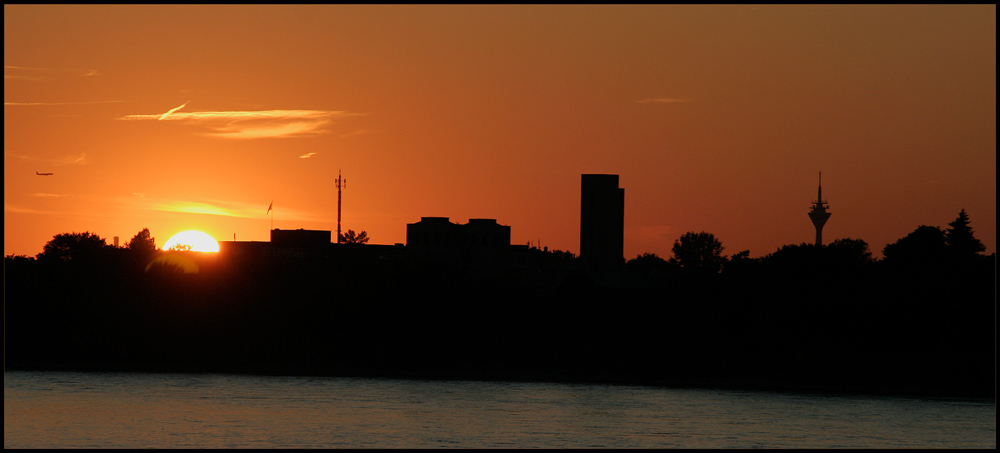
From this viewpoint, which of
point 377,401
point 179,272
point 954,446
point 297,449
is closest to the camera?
point 297,449

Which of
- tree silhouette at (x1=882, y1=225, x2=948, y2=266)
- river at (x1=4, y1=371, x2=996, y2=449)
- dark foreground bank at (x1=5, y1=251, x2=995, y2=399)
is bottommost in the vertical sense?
river at (x1=4, y1=371, x2=996, y2=449)

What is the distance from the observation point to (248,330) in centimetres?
12181

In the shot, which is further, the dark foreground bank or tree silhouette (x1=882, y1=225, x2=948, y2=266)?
tree silhouette (x1=882, y1=225, x2=948, y2=266)

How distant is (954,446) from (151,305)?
83486mm

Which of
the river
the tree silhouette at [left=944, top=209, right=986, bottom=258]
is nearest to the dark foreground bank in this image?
the river

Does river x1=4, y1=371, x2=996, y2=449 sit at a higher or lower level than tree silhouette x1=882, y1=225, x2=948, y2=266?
lower

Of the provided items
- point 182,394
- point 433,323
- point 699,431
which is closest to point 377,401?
point 182,394

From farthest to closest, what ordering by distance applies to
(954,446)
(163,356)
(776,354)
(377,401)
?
1. (163,356)
2. (776,354)
3. (377,401)
4. (954,446)

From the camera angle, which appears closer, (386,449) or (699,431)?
(386,449)

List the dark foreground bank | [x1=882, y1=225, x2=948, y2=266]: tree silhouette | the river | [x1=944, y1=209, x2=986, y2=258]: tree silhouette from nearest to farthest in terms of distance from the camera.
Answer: the river → the dark foreground bank → [x1=882, y1=225, x2=948, y2=266]: tree silhouette → [x1=944, y1=209, x2=986, y2=258]: tree silhouette

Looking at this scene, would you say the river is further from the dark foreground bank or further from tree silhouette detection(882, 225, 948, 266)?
tree silhouette detection(882, 225, 948, 266)

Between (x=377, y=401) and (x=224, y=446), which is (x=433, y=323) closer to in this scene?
(x=377, y=401)

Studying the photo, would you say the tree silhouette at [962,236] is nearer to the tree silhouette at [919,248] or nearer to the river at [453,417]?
the tree silhouette at [919,248]

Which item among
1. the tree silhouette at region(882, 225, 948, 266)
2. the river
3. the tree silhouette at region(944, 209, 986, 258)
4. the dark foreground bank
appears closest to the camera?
the river
